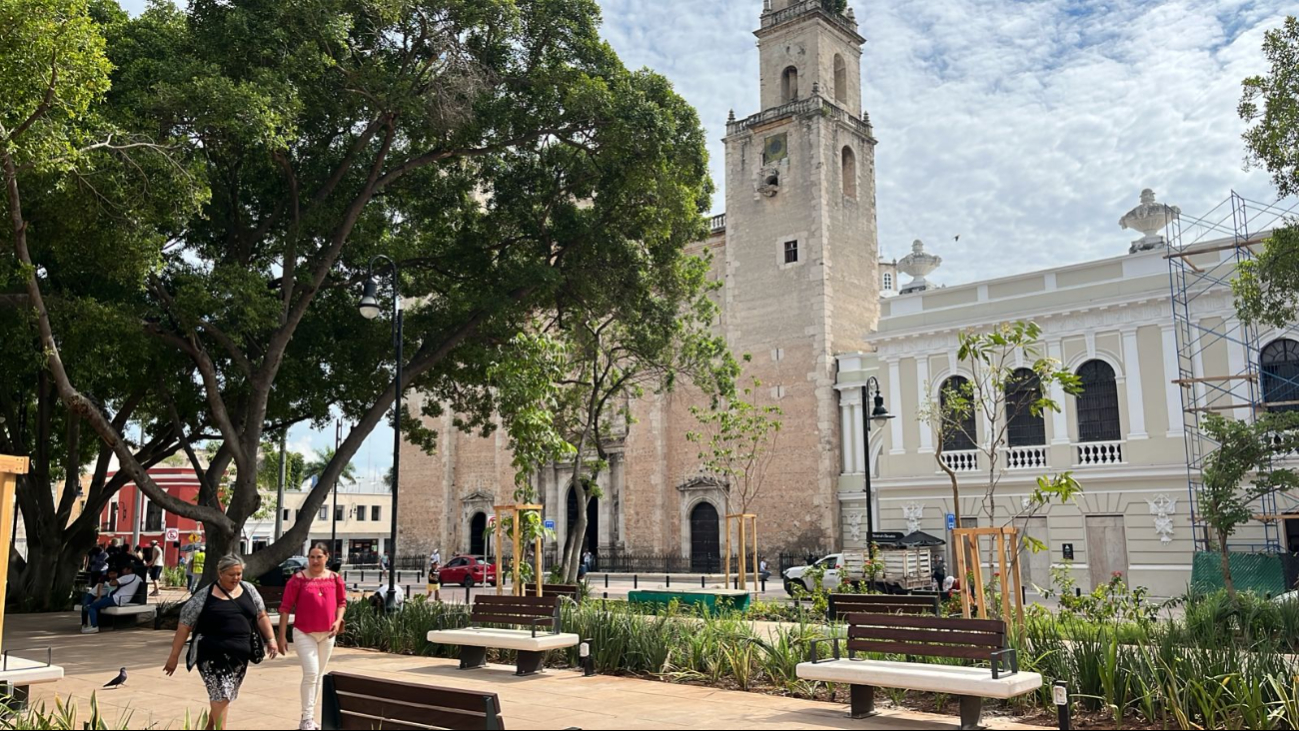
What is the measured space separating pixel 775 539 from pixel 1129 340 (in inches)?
610

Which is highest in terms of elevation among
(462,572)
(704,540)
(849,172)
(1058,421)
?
(849,172)

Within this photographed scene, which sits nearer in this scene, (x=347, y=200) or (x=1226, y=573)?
(x=1226, y=573)

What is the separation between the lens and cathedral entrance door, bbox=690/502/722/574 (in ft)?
132

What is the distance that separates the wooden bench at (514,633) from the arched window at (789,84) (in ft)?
105

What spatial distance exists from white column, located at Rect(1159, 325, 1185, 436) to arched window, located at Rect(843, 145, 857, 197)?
16.3 meters

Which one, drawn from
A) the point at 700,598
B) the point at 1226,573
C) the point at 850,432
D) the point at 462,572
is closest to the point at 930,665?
the point at 700,598

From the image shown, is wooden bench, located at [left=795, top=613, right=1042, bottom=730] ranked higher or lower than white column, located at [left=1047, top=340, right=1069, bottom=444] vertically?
lower

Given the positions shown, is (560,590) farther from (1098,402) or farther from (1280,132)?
(1098,402)

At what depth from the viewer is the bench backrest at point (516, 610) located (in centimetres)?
1170

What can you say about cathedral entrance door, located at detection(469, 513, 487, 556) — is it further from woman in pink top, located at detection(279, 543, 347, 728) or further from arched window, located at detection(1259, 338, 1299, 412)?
woman in pink top, located at detection(279, 543, 347, 728)

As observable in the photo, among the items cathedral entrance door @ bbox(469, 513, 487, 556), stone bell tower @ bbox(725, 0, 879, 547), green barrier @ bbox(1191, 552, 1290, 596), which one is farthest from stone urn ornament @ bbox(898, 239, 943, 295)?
cathedral entrance door @ bbox(469, 513, 487, 556)

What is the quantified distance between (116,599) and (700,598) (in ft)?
33.1

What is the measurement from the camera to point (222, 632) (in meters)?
7.06

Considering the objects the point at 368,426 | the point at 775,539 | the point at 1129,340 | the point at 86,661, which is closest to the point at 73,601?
the point at 368,426
